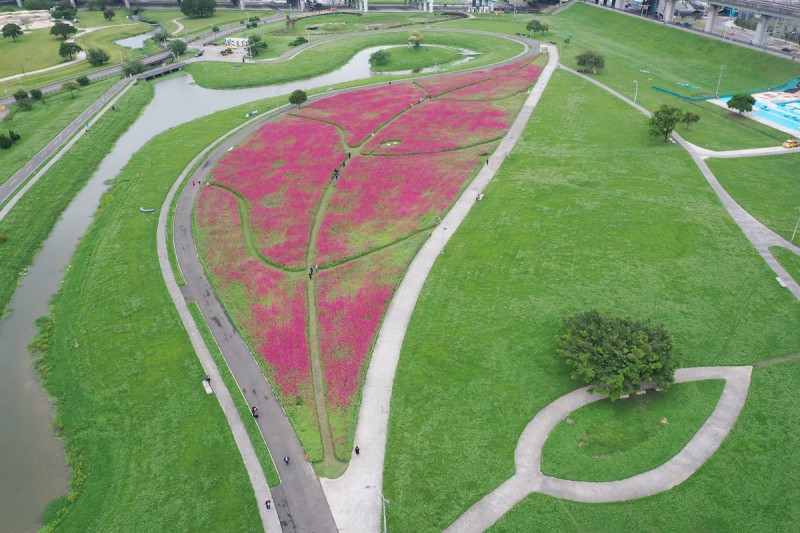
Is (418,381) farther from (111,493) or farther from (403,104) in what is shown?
(403,104)

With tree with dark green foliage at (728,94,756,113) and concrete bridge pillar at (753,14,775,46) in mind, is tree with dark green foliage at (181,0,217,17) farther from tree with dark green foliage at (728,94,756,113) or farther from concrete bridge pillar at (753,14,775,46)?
tree with dark green foliage at (728,94,756,113)

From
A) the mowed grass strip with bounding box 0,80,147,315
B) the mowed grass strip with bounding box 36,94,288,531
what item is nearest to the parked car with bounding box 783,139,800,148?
the mowed grass strip with bounding box 36,94,288,531

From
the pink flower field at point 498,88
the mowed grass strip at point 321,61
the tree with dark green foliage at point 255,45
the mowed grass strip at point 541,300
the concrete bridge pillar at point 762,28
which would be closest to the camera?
Result: the mowed grass strip at point 541,300

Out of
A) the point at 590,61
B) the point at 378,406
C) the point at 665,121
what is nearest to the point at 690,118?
the point at 665,121

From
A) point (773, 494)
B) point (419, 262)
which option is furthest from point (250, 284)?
point (773, 494)

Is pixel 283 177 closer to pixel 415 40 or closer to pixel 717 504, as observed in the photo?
pixel 717 504

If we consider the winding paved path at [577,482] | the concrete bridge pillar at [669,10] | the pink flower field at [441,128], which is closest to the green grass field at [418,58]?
the pink flower field at [441,128]

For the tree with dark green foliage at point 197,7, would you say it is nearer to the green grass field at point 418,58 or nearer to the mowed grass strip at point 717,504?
the green grass field at point 418,58
